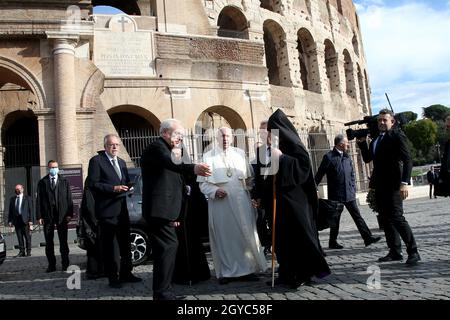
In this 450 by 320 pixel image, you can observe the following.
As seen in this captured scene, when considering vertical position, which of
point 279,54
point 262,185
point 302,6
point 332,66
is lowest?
point 262,185

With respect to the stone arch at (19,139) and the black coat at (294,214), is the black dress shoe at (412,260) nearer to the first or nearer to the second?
the black coat at (294,214)

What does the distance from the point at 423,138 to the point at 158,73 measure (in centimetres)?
6596

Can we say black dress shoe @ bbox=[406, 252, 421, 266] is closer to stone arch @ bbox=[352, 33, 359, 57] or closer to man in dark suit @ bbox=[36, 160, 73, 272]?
man in dark suit @ bbox=[36, 160, 73, 272]

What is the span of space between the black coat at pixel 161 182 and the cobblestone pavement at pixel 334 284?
1029 mm

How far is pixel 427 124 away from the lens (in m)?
72.7

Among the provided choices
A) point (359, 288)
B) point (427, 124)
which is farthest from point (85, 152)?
point (427, 124)

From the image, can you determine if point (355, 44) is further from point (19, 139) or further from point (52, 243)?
point (52, 243)

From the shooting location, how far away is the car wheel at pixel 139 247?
7180mm

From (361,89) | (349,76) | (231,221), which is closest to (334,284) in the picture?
(231,221)

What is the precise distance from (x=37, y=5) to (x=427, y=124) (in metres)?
71.7

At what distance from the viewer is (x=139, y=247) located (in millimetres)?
7211

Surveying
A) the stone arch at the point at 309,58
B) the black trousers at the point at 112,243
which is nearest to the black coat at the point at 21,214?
the black trousers at the point at 112,243

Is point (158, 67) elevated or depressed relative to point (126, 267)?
elevated
